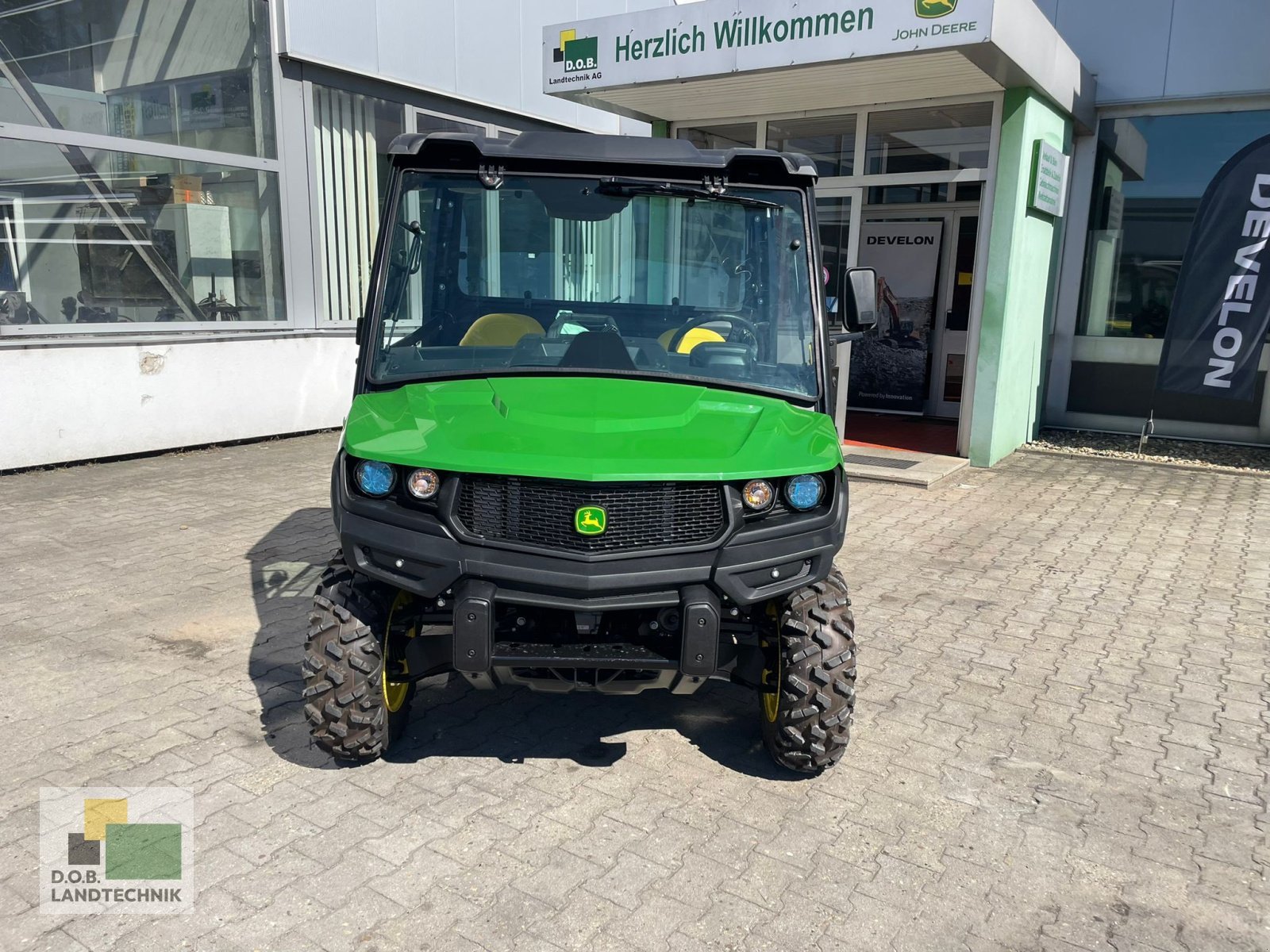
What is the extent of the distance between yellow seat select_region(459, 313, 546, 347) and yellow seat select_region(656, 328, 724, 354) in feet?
1.60

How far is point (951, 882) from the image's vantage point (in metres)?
2.96

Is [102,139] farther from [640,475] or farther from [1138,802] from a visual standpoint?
[1138,802]

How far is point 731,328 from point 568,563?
134 centimetres

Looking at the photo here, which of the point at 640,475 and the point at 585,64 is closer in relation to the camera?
the point at 640,475

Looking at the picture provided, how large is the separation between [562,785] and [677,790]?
1.37 feet

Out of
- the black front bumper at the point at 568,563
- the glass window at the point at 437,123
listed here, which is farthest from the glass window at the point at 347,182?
the black front bumper at the point at 568,563

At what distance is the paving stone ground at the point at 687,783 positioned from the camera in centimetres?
275

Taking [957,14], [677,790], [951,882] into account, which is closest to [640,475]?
[677,790]

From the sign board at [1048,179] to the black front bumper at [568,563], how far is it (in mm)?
7395

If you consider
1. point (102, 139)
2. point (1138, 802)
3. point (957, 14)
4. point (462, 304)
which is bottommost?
point (1138, 802)

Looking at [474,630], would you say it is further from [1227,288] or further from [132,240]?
[1227,288]

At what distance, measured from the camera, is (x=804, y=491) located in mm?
3195

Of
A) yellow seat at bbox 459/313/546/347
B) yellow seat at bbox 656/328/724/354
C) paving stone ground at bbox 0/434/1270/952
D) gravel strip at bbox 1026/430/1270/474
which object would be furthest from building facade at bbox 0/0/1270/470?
yellow seat at bbox 459/313/546/347

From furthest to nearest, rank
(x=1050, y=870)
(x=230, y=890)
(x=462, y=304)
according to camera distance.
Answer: (x=462, y=304), (x=1050, y=870), (x=230, y=890)
